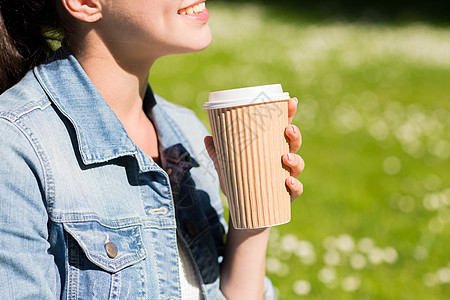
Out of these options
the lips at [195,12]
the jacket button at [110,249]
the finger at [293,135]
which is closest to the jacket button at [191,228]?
the jacket button at [110,249]

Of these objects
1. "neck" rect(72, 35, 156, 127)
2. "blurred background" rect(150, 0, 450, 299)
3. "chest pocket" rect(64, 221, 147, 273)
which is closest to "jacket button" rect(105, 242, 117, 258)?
"chest pocket" rect(64, 221, 147, 273)

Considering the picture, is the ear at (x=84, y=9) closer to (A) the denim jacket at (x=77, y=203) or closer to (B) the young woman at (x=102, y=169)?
(B) the young woman at (x=102, y=169)

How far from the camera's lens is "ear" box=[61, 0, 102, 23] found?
181 cm

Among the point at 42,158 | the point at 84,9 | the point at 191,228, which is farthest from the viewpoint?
the point at 191,228

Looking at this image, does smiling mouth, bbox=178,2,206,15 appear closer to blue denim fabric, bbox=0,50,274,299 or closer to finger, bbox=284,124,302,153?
blue denim fabric, bbox=0,50,274,299

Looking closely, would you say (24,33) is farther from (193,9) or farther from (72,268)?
(72,268)

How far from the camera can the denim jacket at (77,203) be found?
154 centimetres

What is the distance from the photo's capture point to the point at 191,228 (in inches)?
80.9

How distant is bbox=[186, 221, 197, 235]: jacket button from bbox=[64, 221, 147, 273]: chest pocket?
0.96 ft

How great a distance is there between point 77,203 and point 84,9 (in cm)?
64

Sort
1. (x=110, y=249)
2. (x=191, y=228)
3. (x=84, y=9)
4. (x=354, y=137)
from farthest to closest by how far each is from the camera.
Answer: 1. (x=354, y=137)
2. (x=191, y=228)
3. (x=84, y=9)
4. (x=110, y=249)

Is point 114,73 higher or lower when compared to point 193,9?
lower

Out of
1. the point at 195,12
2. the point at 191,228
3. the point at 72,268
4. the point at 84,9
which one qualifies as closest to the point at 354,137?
the point at 191,228

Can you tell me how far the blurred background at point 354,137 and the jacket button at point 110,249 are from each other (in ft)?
5.75
